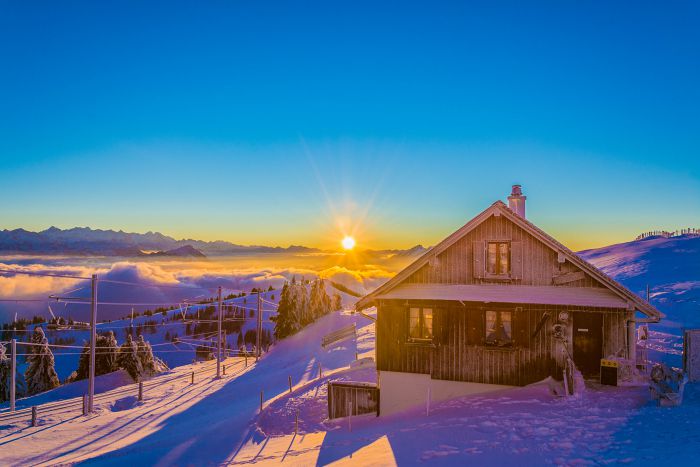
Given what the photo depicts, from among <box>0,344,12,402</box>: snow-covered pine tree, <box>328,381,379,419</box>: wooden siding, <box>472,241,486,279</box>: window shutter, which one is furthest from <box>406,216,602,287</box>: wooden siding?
<box>0,344,12,402</box>: snow-covered pine tree

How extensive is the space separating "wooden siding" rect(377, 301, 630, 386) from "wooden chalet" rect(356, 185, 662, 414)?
0.04 metres

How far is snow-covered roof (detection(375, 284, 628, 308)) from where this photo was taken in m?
19.4

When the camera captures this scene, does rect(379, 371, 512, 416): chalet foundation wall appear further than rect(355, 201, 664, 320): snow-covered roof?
Yes

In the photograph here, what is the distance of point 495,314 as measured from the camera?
20875 mm

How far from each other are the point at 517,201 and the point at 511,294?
506cm

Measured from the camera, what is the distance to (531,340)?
66.6 ft

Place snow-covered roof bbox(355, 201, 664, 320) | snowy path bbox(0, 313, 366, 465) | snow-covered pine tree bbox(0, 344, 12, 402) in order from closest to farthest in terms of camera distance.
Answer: snow-covered roof bbox(355, 201, 664, 320) → snowy path bbox(0, 313, 366, 465) → snow-covered pine tree bbox(0, 344, 12, 402)

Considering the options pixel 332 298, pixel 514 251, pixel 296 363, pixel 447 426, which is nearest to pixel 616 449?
pixel 447 426

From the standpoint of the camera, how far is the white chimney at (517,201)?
2277 centimetres

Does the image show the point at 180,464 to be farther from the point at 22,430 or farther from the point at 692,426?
the point at 692,426

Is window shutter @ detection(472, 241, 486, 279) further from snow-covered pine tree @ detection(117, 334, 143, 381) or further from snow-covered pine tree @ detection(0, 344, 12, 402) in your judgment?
snow-covered pine tree @ detection(0, 344, 12, 402)

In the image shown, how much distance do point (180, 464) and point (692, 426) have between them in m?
18.6

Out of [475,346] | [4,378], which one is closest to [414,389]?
[475,346]

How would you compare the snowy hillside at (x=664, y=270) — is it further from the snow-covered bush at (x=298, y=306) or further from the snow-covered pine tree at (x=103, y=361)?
the snow-covered pine tree at (x=103, y=361)
